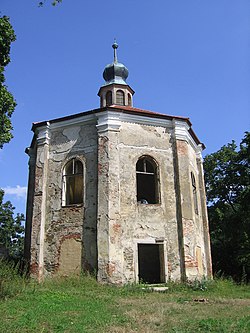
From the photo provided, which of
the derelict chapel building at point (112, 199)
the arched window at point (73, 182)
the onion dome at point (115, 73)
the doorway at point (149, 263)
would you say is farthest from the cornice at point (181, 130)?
the onion dome at point (115, 73)

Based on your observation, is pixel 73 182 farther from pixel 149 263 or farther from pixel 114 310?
pixel 114 310

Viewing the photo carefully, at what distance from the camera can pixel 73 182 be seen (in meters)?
15.3

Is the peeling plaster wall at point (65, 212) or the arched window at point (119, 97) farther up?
the arched window at point (119, 97)

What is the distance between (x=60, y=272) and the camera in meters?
13.4

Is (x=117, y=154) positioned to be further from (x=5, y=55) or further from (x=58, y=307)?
(x=58, y=307)

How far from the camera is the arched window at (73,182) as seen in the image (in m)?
14.8

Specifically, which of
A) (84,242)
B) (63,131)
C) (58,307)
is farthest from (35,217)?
(58,307)

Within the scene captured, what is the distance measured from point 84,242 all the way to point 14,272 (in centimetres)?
284

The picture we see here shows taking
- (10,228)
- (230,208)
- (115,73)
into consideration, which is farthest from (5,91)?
(10,228)

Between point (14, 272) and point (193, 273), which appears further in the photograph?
point (193, 273)

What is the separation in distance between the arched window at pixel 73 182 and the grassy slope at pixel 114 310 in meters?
3.90

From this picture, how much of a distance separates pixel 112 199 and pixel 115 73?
1088 cm

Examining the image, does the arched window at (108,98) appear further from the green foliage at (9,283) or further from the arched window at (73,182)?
the green foliage at (9,283)

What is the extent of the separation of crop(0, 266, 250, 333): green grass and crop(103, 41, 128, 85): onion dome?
13.0 metres
